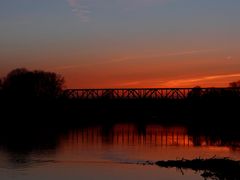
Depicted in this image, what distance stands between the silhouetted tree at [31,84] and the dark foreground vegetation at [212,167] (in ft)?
271

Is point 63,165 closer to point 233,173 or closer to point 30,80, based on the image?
point 233,173

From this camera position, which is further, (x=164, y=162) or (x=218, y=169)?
(x=164, y=162)

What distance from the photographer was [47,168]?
34.0 meters

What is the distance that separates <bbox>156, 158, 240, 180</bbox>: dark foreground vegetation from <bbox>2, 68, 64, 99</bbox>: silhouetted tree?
8258cm

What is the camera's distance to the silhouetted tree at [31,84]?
121 m

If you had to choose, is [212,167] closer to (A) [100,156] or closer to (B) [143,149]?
(A) [100,156]

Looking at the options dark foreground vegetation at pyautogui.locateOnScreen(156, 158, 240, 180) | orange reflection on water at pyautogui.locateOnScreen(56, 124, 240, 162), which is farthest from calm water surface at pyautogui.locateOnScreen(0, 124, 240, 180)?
dark foreground vegetation at pyautogui.locateOnScreen(156, 158, 240, 180)

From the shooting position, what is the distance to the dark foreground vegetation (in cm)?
2906

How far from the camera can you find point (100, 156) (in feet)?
134

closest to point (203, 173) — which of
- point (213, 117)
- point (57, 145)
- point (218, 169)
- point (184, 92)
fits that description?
point (218, 169)

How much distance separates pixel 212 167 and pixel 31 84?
9912 centimetres

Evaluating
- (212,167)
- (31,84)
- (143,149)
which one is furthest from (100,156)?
(31,84)

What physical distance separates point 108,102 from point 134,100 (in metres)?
6.24

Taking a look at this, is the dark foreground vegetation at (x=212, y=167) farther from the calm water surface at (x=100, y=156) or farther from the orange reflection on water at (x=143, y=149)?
the orange reflection on water at (x=143, y=149)
